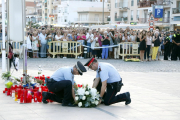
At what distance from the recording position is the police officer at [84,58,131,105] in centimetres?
815

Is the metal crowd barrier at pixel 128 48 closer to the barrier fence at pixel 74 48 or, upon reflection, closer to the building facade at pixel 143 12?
the barrier fence at pixel 74 48

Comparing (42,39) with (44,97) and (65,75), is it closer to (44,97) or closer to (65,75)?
(44,97)

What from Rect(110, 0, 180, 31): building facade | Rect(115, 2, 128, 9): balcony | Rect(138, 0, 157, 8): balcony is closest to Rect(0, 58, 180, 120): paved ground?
Rect(110, 0, 180, 31): building facade

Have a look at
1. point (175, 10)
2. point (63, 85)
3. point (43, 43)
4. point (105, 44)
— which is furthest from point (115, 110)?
point (175, 10)

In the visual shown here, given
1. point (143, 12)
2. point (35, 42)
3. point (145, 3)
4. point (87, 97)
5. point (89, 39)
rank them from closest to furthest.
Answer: point (87, 97) → point (35, 42) → point (89, 39) → point (145, 3) → point (143, 12)

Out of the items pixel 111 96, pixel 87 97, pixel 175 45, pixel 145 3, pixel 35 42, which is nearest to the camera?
pixel 87 97

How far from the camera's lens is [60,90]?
26.9 ft

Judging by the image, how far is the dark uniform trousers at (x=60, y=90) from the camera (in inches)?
316

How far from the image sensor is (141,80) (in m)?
13.2

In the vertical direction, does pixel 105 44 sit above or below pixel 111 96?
above

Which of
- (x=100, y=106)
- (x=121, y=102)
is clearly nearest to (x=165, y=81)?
(x=121, y=102)

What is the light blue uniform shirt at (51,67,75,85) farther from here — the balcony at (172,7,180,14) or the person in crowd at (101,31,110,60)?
the balcony at (172,7,180,14)

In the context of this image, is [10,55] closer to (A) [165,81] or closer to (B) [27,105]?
(B) [27,105]

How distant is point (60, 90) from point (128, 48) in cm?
1506
